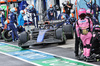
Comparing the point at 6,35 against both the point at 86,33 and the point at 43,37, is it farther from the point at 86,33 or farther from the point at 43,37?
the point at 86,33

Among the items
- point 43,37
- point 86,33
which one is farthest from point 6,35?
point 86,33

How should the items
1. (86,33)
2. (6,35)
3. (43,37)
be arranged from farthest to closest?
(6,35), (43,37), (86,33)

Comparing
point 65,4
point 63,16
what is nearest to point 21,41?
point 63,16

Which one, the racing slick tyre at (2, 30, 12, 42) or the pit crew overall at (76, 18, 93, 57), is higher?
the pit crew overall at (76, 18, 93, 57)

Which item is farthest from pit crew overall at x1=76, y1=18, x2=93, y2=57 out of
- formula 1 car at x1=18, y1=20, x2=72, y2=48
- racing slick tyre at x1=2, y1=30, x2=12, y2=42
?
racing slick tyre at x1=2, y1=30, x2=12, y2=42

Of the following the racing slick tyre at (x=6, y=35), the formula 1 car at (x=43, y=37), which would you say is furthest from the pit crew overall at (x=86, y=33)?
the racing slick tyre at (x=6, y=35)

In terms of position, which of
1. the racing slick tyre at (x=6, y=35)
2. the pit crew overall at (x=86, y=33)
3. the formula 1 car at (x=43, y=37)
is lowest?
the racing slick tyre at (x=6, y=35)

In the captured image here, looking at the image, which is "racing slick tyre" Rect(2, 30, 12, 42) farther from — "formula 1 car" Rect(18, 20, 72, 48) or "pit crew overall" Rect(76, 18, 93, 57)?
"pit crew overall" Rect(76, 18, 93, 57)

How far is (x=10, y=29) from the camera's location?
18.4 metres

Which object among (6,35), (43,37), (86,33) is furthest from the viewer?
(6,35)

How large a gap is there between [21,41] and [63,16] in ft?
22.4

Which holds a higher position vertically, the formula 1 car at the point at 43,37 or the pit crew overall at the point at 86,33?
the pit crew overall at the point at 86,33

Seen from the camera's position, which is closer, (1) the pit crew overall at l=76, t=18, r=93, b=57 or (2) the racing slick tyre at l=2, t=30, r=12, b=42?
(1) the pit crew overall at l=76, t=18, r=93, b=57

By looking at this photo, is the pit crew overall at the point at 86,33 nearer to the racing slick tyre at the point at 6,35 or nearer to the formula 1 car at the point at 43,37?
the formula 1 car at the point at 43,37
